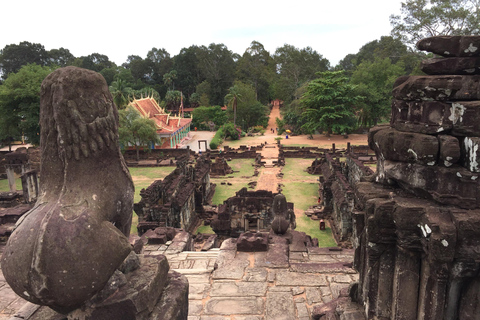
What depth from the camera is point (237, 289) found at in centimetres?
588

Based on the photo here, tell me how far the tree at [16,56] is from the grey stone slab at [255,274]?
65125 mm

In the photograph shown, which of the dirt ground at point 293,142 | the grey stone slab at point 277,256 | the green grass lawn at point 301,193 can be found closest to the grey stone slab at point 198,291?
the grey stone slab at point 277,256

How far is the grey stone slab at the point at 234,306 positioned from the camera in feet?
17.3

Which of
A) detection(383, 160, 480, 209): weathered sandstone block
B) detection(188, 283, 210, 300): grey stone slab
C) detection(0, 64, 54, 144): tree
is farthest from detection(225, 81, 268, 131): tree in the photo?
detection(383, 160, 480, 209): weathered sandstone block

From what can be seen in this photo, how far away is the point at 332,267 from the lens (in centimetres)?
640

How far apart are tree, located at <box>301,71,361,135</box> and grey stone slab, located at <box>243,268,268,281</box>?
31.4 meters

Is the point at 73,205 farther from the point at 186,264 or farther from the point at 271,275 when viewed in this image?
the point at 186,264

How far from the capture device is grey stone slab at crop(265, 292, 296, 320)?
5.14m

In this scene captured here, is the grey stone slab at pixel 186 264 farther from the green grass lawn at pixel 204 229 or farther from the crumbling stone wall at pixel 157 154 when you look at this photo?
the crumbling stone wall at pixel 157 154

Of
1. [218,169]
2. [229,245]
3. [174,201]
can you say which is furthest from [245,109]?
[229,245]

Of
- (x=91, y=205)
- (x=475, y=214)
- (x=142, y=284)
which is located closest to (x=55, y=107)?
(x=91, y=205)

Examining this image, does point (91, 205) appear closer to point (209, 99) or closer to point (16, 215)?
point (16, 215)

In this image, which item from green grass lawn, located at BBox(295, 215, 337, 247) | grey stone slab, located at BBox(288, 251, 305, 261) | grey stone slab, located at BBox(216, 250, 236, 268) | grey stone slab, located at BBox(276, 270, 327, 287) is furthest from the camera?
green grass lawn, located at BBox(295, 215, 337, 247)

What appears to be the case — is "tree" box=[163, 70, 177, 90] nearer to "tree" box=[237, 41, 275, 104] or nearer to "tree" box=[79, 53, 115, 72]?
"tree" box=[237, 41, 275, 104]
